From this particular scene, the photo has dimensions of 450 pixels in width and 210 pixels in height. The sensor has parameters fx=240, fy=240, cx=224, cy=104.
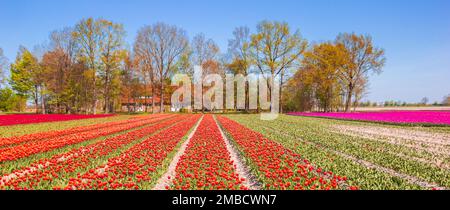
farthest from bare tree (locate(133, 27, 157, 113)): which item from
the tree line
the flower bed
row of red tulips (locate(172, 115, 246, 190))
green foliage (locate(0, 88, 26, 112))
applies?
row of red tulips (locate(172, 115, 246, 190))

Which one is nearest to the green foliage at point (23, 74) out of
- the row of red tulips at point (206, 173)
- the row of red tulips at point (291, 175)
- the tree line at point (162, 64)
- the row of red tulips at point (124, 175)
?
the tree line at point (162, 64)

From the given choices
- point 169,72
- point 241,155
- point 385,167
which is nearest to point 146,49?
point 169,72

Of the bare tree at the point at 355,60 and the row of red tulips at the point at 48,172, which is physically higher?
the bare tree at the point at 355,60

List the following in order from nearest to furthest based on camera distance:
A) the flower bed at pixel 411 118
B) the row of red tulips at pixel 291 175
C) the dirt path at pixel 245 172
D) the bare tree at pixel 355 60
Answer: the row of red tulips at pixel 291 175
the dirt path at pixel 245 172
the flower bed at pixel 411 118
the bare tree at pixel 355 60

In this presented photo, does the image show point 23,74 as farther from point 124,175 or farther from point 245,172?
point 245,172

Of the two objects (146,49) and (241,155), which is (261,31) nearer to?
(146,49)

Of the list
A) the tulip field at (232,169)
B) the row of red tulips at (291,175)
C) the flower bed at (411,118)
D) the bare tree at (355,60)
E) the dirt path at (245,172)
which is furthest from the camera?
the bare tree at (355,60)

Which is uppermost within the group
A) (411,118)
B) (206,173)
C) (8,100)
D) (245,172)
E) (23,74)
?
(23,74)

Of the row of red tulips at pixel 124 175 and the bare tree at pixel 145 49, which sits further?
the bare tree at pixel 145 49

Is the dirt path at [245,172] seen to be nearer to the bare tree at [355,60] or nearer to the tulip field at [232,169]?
the tulip field at [232,169]

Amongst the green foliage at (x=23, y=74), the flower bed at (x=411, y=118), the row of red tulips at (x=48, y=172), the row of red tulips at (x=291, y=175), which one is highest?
the green foliage at (x=23, y=74)

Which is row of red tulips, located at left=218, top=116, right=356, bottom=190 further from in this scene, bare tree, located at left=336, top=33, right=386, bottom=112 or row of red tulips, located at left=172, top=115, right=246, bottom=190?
bare tree, located at left=336, top=33, right=386, bottom=112

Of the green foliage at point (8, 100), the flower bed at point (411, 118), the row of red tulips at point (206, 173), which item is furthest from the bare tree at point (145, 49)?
the row of red tulips at point (206, 173)

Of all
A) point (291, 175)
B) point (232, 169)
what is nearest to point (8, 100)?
point (232, 169)
